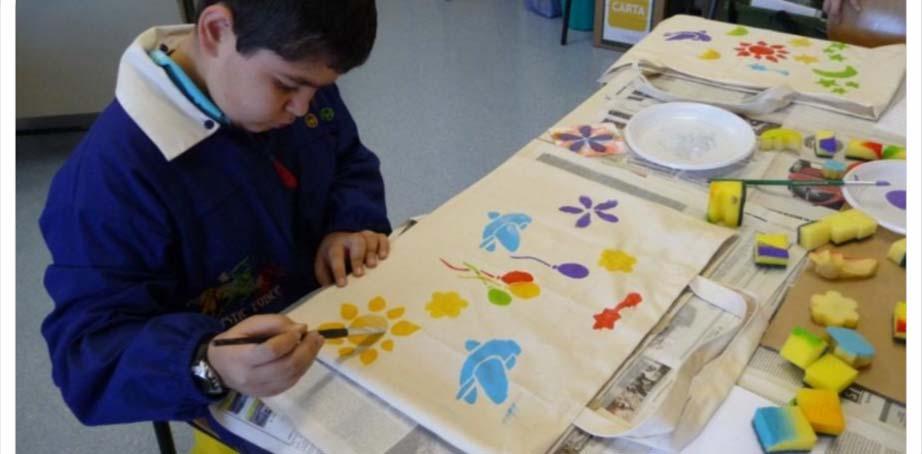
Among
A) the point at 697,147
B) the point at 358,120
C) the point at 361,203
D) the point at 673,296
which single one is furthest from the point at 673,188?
the point at 358,120

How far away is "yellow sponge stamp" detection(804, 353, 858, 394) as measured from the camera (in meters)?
0.64

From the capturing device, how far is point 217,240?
32.0 inches

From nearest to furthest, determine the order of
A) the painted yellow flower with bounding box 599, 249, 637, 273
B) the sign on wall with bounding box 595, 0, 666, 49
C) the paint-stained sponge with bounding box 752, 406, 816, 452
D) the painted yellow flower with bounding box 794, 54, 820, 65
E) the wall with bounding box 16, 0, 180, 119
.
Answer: the paint-stained sponge with bounding box 752, 406, 816, 452 < the painted yellow flower with bounding box 599, 249, 637, 273 < the painted yellow flower with bounding box 794, 54, 820, 65 < the wall with bounding box 16, 0, 180, 119 < the sign on wall with bounding box 595, 0, 666, 49

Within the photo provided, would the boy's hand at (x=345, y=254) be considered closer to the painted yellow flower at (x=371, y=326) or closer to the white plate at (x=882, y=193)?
the painted yellow flower at (x=371, y=326)

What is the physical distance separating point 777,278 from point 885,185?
0.82 feet

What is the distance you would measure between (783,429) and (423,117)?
1.92m

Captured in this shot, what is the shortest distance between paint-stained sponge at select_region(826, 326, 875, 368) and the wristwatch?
0.57m

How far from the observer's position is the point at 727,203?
33.8 inches

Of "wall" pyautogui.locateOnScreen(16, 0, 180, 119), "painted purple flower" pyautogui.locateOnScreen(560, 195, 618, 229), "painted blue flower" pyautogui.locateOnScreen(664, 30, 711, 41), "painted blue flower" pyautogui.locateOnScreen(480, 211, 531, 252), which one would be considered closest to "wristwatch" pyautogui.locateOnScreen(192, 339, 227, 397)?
"painted blue flower" pyautogui.locateOnScreen(480, 211, 531, 252)

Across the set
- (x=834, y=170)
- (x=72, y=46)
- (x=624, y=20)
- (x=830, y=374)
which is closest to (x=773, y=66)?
(x=834, y=170)

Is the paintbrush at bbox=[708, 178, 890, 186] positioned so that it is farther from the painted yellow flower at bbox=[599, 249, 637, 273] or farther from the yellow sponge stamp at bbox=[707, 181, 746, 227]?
the painted yellow flower at bbox=[599, 249, 637, 273]

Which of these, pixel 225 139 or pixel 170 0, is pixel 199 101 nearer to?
pixel 225 139

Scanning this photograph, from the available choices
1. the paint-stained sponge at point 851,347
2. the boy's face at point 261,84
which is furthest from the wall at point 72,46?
the paint-stained sponge at point 851,347

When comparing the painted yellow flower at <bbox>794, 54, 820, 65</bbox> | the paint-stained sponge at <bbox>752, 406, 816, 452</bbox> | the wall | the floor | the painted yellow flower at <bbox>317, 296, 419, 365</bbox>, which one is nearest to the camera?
the paint-stained sponge at <bbox>752, 406, 816, 452</bbox>
